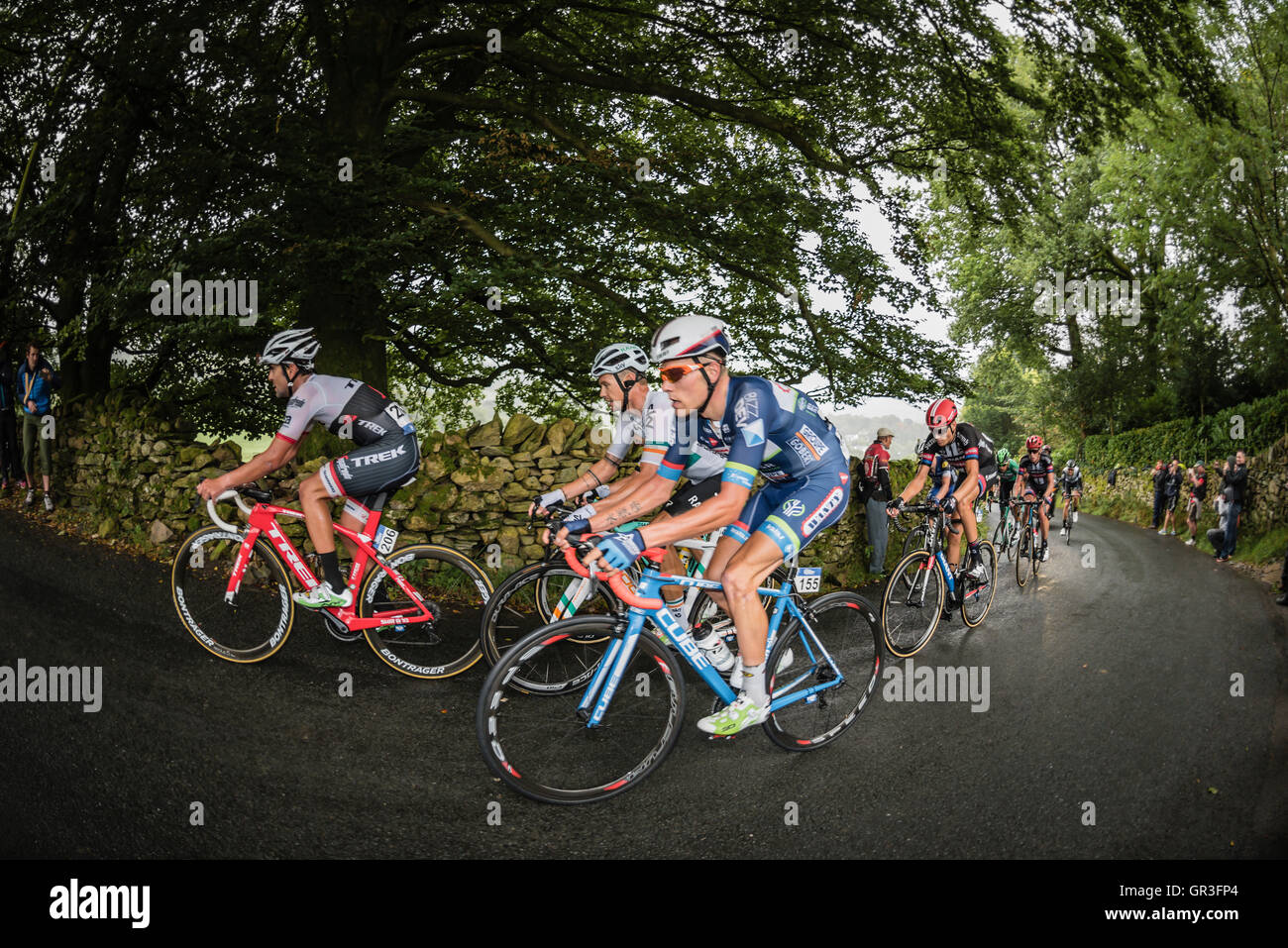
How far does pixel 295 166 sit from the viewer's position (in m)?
Result: 8.33

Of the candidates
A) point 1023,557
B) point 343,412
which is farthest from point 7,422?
point 1023,557

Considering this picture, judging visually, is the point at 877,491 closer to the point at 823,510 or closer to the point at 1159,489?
the point at 823,510

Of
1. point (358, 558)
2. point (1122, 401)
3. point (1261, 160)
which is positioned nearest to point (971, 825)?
point (358, 558)

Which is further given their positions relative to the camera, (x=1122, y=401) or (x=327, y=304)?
(x=1122, y=401)

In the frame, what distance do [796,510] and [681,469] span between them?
0.72m

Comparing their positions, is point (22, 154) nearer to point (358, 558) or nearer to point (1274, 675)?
point (358, 558)

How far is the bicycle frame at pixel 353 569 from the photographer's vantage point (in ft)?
18.1

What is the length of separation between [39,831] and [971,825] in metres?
4.54

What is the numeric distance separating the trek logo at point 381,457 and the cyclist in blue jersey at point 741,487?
92.2 inches

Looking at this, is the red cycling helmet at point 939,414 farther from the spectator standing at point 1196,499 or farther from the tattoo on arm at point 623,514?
the spectator standing at point 1196,499

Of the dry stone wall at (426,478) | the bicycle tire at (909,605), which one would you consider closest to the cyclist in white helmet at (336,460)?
the dry stone wall at (426,478)

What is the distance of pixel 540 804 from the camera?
12.6 feet

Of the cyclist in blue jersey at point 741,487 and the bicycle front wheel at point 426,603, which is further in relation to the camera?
the bicycle front wheel at point 426,603
